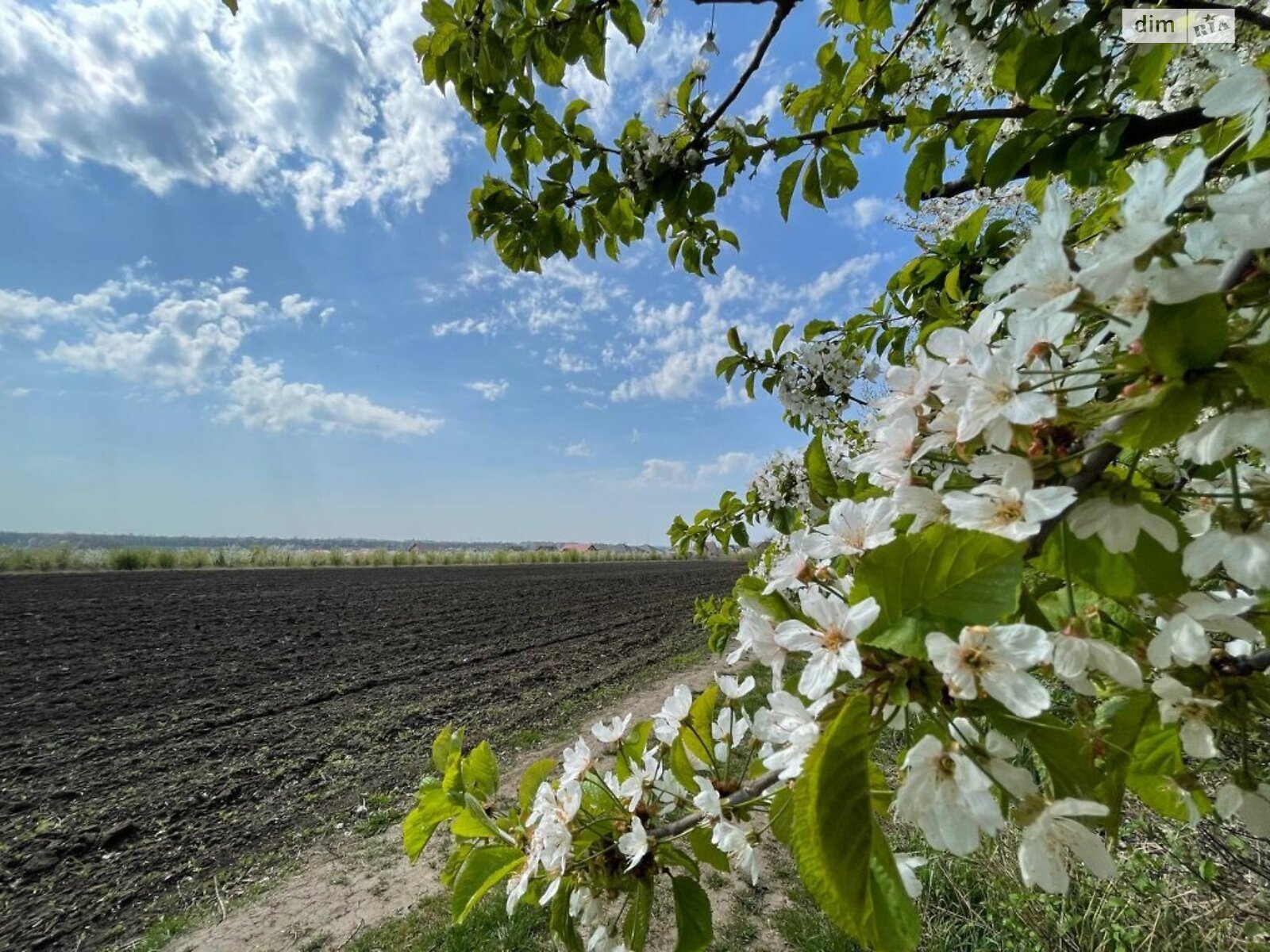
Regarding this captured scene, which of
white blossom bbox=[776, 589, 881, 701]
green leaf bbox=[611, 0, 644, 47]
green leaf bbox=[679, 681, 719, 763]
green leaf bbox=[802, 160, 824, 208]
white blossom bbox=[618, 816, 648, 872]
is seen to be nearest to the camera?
white blossom bbox=[776, 589, 881, 701]

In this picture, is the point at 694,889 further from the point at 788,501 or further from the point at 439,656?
the point at 439,656

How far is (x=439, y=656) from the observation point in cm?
1040

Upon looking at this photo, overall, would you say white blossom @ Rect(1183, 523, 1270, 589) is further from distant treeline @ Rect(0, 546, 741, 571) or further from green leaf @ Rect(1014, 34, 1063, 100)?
distant treeline @ Rect(0, 546, 741, 571)

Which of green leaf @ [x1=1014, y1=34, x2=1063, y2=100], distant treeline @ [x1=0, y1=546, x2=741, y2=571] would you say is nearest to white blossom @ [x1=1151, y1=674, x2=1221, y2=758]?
green leaf @ [x1=1014, y1=34, x2=1063, y2=100]

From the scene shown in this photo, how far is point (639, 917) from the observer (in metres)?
0.94

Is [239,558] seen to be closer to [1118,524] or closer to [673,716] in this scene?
[673,716]

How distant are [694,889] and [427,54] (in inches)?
75.9

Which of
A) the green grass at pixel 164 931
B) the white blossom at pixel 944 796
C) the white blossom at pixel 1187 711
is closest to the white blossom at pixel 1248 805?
the white blossom at pixel 1187 711

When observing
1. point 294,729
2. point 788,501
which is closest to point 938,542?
point 788,501

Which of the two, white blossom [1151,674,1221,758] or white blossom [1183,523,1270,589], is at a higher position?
white blossom [1183,523,1270,589]

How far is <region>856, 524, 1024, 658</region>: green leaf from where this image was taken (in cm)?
45

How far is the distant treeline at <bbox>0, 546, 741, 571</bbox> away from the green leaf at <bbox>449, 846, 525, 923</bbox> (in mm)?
20067

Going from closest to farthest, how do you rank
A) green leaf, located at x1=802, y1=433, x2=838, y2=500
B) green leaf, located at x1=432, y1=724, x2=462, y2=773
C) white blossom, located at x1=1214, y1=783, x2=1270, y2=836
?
1. white blossom, located at x1=1214, y1=783, x2=1270, y2=836
2. green leaf, located at x1=802, y1=433, x2=838, y2=500
3. green leaf, located at x1=432, y1=724, x2=462, y2=773

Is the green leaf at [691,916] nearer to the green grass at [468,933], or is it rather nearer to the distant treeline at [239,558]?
the green grass at [468,933]
